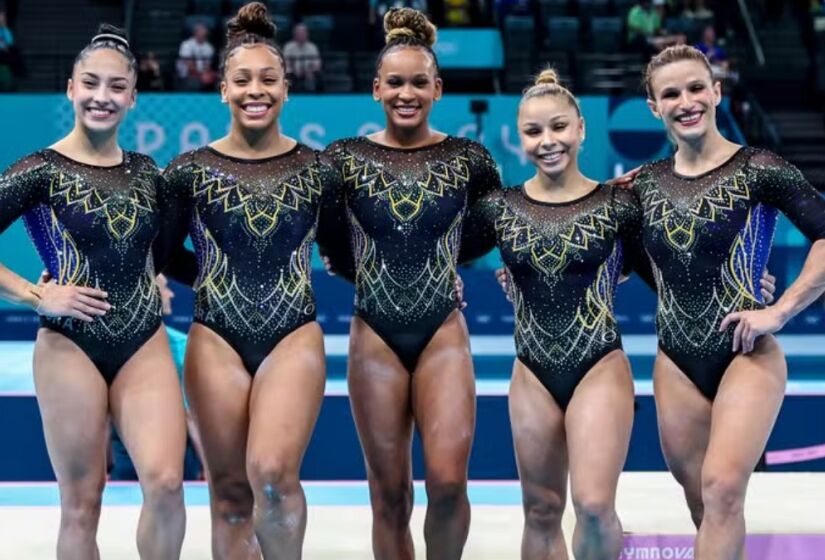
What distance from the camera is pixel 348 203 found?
13.0 ft

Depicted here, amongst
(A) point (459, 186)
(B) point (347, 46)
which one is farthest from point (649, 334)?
(A) point (459, 186)

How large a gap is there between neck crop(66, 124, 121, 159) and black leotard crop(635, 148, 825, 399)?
5.63ft

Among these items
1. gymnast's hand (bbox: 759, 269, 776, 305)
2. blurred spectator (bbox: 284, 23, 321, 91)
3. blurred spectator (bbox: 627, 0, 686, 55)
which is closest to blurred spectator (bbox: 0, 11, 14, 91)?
blurred spectator (bbox: 284, 23, 321, 91)

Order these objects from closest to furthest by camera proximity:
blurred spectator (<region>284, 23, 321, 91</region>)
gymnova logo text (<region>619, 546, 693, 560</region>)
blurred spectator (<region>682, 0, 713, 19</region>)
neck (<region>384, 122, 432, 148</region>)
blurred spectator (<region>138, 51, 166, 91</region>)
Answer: neck (<region>384, 122, 432, 148</region>) < gymnova logo text (<region>619, 546, 693, 560</region>) < blurred spectator (<region>138, 51, 166, 91</region>) < blurred spectator (<region>284, 23, 321, 91</region>) < blurred spectator (<region>682, 0, 713, 19</region>)

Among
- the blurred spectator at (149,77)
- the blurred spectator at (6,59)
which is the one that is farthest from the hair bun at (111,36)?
the blurred spectator at (6,59)

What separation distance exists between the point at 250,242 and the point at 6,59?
874 centimetres

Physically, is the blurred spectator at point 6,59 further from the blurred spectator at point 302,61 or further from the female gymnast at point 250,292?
the female gymnast at point 250,292

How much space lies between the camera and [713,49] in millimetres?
12289

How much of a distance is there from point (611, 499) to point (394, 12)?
178 cm

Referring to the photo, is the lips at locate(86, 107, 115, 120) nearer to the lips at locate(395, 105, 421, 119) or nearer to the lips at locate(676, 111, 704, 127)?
the lips at locate(395, 105, 421, 119)

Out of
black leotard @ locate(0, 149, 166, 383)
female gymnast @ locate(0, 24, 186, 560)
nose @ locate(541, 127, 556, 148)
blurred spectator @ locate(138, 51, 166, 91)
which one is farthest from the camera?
blurred spectator @ locate(138, 51, 166, 91)

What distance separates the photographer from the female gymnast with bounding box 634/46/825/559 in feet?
12.0

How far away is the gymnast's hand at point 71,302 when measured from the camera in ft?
11.8

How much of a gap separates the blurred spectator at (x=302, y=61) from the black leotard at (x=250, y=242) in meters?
7.42
